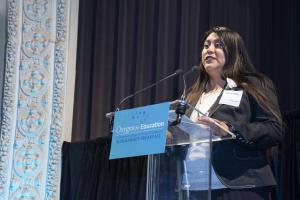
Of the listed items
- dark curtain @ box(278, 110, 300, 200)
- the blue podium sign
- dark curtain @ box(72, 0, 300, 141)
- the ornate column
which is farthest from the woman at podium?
the ornate column

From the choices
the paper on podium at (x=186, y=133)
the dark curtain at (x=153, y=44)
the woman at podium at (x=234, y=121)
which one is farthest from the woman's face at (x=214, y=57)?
the dark curtain at (x=153, y=44)

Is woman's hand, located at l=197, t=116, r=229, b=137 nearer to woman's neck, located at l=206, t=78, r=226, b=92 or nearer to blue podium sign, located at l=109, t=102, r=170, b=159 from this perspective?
blue podium sign, located at l=109, t=102, r=170, b=159

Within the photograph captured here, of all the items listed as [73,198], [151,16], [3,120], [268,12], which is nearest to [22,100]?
[3,120]

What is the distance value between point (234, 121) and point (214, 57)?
37 cm

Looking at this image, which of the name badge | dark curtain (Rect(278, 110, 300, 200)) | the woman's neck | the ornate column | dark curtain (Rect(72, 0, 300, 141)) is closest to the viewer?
the name badge

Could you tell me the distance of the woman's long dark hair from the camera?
2100 mm

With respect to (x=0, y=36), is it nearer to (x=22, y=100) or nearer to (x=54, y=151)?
(x=22, y=100)

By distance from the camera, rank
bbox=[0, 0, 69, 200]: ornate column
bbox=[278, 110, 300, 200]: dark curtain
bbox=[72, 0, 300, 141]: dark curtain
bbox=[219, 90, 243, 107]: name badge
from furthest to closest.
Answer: bbox=[0, 0, 69, 200]: ornate column < bbox=[72, 0, 300, 141]: dark curtain < bbox=[278, 110, 300, 200]: dark curtain < bbox=[219, 90, 243, 107]: name badge

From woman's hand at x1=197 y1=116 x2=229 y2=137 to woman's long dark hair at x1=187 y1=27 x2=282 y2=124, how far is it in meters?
0.27

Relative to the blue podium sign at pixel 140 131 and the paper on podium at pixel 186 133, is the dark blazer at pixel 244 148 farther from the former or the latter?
the blue podium sign at pixel 140 131

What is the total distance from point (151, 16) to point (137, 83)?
A: 1.47 feet

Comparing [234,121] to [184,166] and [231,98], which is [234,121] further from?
[184,166]

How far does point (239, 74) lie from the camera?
2.24m

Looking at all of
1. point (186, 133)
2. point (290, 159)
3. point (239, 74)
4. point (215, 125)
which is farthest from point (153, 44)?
point (215, 125)
